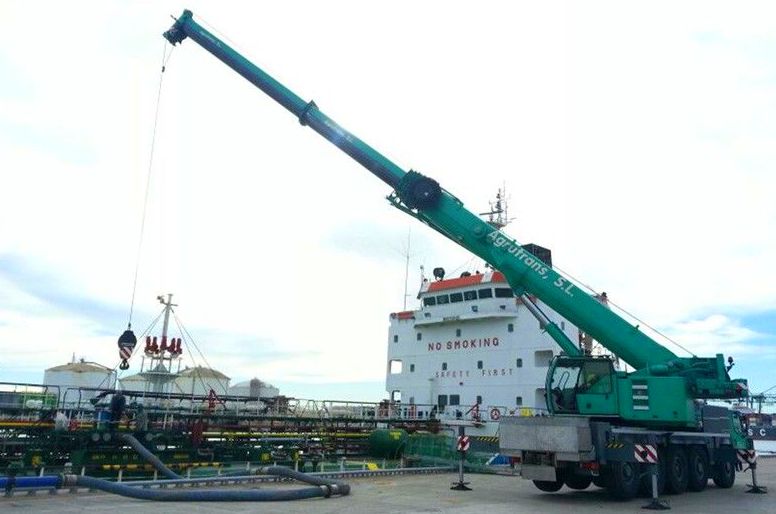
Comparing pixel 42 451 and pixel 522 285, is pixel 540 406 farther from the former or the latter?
pixel 42 451

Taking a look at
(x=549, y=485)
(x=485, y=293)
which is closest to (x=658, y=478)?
(x=549, y=485)

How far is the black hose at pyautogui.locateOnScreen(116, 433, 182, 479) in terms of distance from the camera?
14.9m

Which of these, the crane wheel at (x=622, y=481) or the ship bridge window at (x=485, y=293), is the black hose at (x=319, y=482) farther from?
the ship bridge window at (x=485, y=293)

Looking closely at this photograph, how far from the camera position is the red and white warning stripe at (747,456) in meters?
17.3

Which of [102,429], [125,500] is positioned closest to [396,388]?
[102,429]

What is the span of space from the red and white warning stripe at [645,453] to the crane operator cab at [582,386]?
1057mm

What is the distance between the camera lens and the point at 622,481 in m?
14.1

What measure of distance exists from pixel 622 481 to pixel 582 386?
2284mm

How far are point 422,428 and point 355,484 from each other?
35.1ft

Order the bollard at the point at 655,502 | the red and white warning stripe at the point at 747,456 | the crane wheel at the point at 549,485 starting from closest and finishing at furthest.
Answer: the bollard at the point at 655,502, the crane wheel at the point at 549,485, the red and white warning stripe at the point at 747,456

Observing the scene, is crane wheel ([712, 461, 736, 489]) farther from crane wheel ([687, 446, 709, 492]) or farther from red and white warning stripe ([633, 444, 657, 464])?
red and white warning stripe ([633, 444, 657, 464])

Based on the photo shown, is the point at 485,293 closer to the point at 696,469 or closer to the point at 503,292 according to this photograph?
the point at 503,292

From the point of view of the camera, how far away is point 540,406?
93.6ft

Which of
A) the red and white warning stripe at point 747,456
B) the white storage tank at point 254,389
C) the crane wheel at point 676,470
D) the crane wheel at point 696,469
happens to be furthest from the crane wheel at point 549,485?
the white storage tank at point 254,389
